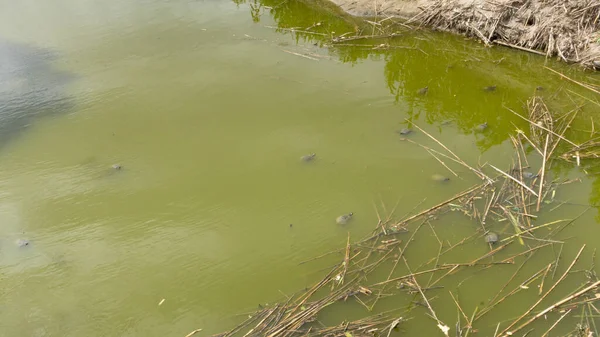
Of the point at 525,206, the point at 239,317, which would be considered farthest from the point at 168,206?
the point at 525,206

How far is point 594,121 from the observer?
17.8ft

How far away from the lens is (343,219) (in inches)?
171

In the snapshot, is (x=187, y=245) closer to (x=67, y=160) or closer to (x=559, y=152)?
(x=67, y=160)

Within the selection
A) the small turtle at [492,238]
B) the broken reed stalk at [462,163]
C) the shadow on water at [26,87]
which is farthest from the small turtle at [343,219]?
the shadow on water at [26,87]

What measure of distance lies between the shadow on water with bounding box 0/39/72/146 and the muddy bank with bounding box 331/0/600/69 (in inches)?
200

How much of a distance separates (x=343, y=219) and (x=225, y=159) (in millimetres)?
1595

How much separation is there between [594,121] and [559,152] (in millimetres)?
913

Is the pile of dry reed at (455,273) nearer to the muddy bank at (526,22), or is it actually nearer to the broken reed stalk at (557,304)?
the broken reed stalk at (557,304)

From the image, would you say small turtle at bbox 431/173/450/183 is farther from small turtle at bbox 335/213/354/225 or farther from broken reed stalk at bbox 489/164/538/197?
small turtle at bbox 335/213/354/225

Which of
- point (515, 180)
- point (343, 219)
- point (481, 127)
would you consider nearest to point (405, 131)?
point (481, 127)

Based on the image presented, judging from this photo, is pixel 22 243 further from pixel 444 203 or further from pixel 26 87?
pixel 444 203

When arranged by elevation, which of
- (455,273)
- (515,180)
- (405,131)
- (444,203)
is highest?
(405,131)

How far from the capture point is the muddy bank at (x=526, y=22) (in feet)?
20.5

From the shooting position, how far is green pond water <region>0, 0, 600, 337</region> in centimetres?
389
